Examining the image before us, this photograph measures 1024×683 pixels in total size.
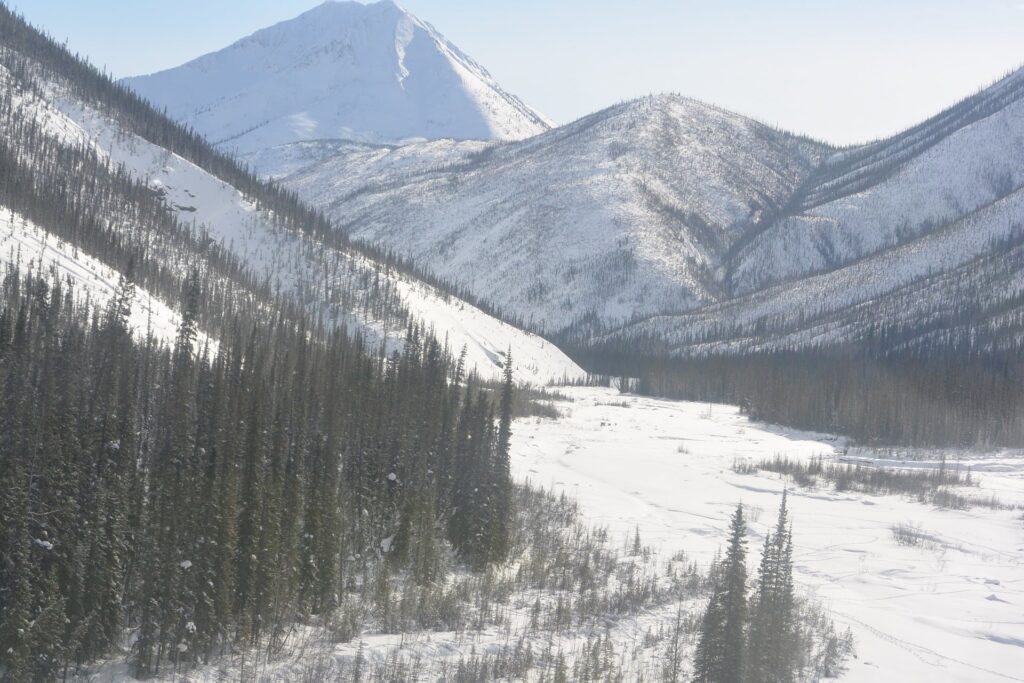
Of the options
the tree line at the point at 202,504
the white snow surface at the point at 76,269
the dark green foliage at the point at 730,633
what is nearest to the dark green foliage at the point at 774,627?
the dark green foliage at the point at 730,633

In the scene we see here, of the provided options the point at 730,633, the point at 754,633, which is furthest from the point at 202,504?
the point at 754,633

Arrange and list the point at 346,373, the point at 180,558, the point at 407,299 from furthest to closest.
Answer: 1. the point at 407,299
2. the point at 346,373
3. the point at 180,558

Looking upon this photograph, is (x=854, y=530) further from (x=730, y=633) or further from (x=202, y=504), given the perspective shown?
(x=202, y=504)

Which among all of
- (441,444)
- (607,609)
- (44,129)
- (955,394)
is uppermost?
(44,129)

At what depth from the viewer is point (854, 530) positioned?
206 feet

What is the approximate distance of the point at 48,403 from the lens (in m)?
39.9

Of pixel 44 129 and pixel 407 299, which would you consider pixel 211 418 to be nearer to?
pixel 407 299

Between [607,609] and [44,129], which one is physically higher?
[44,129]

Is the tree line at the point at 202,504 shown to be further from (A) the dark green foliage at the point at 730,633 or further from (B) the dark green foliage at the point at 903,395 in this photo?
(B) the dark green foliage at the point at 903,395

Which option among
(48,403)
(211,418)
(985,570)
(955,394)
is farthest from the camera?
(955,394)

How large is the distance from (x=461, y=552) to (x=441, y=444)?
8.51m

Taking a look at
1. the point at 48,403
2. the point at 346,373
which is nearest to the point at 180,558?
the point at 48,403

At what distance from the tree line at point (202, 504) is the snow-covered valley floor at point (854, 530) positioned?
13547 millimetres

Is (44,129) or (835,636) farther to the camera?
(44,129)
